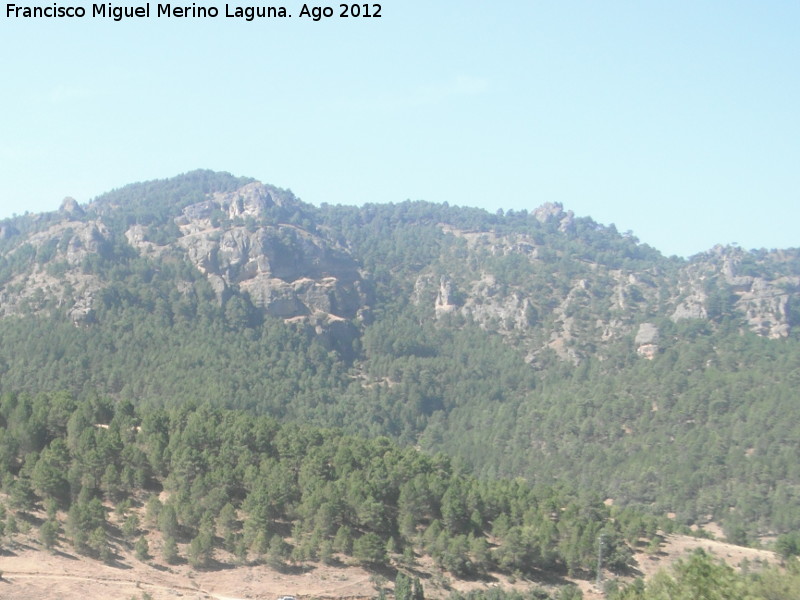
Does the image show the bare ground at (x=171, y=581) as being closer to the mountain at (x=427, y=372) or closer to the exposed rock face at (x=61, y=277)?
the mountain at (x=427, y=372)

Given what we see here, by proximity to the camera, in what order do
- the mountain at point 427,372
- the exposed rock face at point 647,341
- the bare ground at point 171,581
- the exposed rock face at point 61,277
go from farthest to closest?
Answer: the exposed rock face at point 647,341
the exposed rock face at point 61,277
the mountain at point 427,372
the bare ground at point 171,581

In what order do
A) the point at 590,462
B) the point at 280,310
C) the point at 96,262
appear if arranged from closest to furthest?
the point at 590,462 → the point at 96,262 → the point at 280,310

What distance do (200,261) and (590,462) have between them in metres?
105

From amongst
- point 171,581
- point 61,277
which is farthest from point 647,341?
point 171,581

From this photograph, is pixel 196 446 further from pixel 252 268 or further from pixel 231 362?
pixel 252 268

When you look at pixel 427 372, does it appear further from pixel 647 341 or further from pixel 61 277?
pixel 61 277

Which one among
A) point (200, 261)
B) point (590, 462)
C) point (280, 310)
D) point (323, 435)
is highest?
point (200, 261)

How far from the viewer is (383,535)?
2714 inches

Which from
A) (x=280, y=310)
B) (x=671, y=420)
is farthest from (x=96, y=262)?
(x=671, y=420)

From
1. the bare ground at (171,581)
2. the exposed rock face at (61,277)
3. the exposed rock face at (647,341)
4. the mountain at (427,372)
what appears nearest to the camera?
the bare ground at (171,581)

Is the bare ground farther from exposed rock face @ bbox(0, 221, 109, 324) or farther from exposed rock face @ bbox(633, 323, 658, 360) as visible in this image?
exposed rock face @ bbox(633, 323, 658, 360)

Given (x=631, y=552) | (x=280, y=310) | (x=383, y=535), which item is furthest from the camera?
(x=280, y=310)

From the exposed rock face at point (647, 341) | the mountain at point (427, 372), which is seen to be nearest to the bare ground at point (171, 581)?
the mountain at point (427, 372)

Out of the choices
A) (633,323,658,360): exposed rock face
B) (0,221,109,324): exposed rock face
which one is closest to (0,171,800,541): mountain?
(0,221,109,324): exposed rock face
